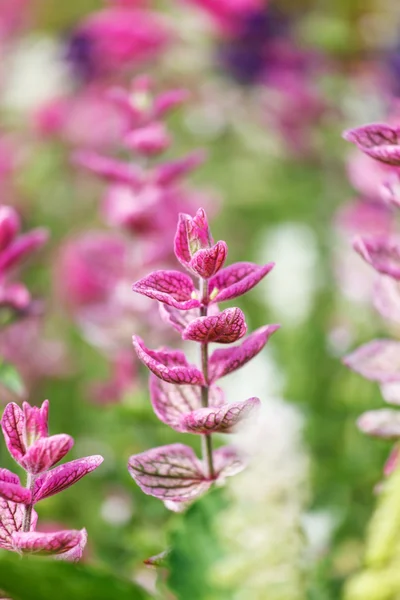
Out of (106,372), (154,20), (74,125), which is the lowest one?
(106,372)

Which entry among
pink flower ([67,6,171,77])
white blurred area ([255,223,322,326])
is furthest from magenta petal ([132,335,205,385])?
pink flower ([67,6,171,77])

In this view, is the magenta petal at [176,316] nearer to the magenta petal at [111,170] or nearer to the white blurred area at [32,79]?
the magenta petal at [111,170]

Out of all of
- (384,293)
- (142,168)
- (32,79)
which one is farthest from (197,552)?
(32,79)

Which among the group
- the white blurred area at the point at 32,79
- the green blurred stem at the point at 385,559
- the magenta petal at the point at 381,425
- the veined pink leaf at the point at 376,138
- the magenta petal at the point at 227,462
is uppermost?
the veined pink leaf at the point at 376,138

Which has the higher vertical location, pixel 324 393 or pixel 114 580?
pixel 114 580

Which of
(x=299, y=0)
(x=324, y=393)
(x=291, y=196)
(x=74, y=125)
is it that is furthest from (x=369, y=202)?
(x=299, y=0)

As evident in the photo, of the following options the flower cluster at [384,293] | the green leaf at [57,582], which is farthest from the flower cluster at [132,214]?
the green leaf at [57,582]

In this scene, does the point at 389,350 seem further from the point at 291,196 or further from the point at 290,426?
the point at 291,196

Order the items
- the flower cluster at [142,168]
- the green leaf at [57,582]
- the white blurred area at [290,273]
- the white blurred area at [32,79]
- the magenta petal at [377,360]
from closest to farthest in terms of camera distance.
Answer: the green leaf at [57,582] < the magenta petal at [377,360] < the flower cluster at [142,168] < the white blurred area at [290,273] < the white blurred area at [32,79]

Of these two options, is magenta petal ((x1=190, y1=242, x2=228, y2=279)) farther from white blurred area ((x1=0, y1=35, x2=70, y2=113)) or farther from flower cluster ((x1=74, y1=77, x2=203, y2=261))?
white blurred area ((x1=0, y1=35, x2=70, y2=113))
